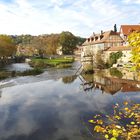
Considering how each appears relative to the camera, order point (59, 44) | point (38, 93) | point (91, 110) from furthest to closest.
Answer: point (59, 44) < point (38, 93) < point (91, 110)

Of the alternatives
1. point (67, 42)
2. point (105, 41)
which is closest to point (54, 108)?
point (105, 41)

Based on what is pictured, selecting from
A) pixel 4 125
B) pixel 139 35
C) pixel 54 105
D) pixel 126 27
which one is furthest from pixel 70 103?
pixel 126 27

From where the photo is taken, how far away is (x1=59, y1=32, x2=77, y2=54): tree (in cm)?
9619

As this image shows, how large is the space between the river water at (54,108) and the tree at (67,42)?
65.9m

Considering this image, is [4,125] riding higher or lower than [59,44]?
lower

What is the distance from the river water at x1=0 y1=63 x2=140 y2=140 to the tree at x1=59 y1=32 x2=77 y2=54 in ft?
216

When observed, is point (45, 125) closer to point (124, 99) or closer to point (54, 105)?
point (54, 105)

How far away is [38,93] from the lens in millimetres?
26531

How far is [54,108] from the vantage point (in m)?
20.3

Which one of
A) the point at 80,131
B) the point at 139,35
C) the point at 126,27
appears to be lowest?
the point at 80,131

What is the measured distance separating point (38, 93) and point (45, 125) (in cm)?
1033

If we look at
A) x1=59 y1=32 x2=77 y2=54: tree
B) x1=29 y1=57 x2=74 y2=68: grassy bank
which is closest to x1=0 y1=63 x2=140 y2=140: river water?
x1=29 y1=57 x2=74 y2=68: grassy bank

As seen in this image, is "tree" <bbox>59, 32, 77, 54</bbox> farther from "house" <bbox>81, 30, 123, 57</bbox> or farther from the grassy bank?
the grassy bank

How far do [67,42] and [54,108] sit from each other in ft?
256
